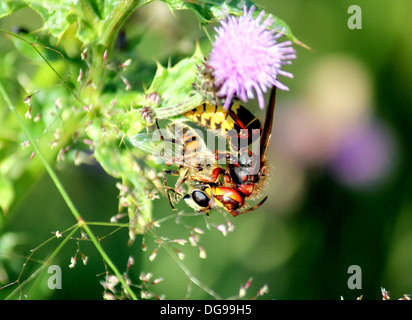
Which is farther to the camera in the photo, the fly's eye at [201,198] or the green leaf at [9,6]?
the fly's eye at [201,198]

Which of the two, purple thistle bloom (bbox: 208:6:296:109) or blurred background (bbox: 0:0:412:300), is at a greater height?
purple thistle bloom (bbox: 208:6:296:109)

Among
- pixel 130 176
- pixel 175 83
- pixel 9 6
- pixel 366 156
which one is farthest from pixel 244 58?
pixel 366 156

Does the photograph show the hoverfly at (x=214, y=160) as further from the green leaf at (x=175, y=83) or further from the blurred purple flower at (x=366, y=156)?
the blurred purple flower at (x=366, y=156)

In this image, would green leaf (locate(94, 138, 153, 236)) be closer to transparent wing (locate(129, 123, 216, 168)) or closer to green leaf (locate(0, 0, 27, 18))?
transparent wing (locate(129, 123, 216, 168))

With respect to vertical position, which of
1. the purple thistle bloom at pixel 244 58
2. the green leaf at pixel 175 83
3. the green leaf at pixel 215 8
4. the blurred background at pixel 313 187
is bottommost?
the blurred background at pixel 313 187

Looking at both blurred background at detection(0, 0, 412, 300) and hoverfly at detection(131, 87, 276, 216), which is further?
blurred background at detection(0, 0, 412, 300)

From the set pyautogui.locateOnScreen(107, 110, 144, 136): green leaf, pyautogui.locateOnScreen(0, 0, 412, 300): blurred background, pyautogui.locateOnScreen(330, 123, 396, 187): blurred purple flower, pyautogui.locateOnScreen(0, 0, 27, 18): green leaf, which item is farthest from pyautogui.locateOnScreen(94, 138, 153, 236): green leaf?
pyautogui.locateOnScreen(330, 123, 396, 187): blurred purple flower

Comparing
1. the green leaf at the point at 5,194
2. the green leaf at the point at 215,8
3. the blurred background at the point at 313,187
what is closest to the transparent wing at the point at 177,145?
the green leaf at the point at 215,8
